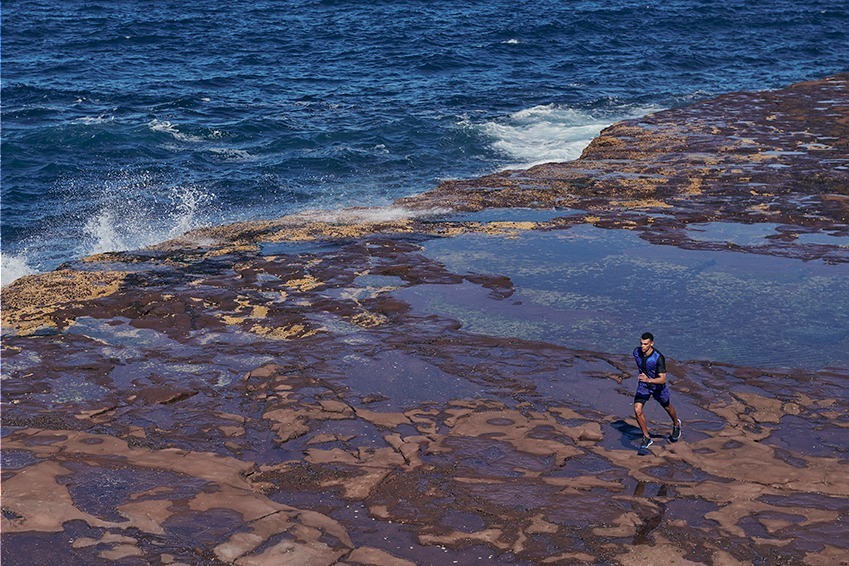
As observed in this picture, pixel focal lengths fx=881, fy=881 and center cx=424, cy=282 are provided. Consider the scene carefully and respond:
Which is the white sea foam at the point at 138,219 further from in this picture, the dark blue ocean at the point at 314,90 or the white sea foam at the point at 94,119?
the white sea foam at the point at 94,119

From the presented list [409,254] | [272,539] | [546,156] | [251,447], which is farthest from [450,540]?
[546,156]

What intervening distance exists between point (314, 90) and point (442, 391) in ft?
96.3

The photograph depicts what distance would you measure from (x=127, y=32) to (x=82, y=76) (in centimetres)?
999

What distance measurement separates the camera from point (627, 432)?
37.7ft

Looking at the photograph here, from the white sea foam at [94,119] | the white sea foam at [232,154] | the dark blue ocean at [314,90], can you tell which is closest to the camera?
the dark blue ocean at [314,90]

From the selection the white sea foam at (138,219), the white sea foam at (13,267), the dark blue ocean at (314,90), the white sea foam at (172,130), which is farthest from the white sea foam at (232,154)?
the white sea foam at (13,267)

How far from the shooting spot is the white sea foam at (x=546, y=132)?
97.1 feet

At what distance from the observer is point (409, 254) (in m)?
18.4

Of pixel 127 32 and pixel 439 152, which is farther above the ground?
pixel 127 32

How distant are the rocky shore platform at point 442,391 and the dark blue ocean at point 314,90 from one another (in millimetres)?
7096

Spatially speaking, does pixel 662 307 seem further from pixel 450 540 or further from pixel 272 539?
pixel 272 539

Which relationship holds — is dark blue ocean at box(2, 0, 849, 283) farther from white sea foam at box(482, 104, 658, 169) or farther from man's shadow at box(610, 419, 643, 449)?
man's shadow at box(610, 419, 643, 449)

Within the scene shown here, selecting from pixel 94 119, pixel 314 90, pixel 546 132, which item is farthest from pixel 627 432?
pixel 314 90

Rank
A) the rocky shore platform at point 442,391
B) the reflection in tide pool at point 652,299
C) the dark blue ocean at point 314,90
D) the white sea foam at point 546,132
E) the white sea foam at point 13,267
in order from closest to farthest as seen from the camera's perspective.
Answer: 1. the rocky shore platform at point 442,391
2. the reflection in tide pool at point 652,299
3. the white sea foam at point 13,267
4. the dark blue ocean at point 314,90
5. the white sea foam at point 546,132
